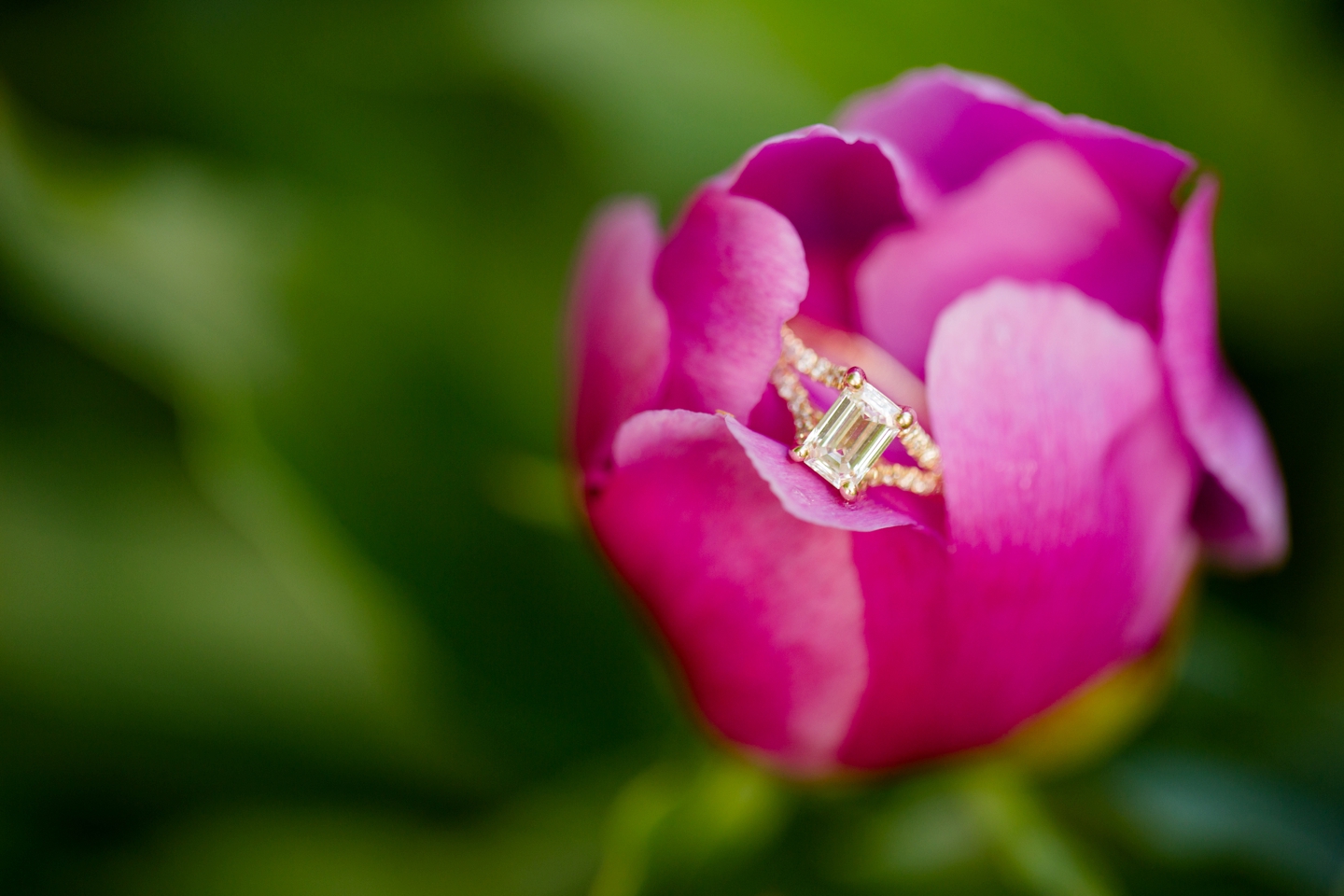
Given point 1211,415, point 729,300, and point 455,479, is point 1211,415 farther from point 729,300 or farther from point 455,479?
point 455,479

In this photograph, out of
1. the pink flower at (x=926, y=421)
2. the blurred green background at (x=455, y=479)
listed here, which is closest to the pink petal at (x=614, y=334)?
the pink flower at (x=926, y=421)

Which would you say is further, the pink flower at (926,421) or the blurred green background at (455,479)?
the blurred green background at (455,479)

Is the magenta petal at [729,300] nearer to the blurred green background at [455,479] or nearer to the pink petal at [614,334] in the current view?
the pink petal at [614,334]

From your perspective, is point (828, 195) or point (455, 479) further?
point (455, 479)

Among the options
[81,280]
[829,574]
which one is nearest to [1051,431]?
[829,574]

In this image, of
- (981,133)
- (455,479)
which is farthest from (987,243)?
(455,479)

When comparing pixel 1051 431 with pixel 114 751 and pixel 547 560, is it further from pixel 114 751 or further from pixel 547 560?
pixel 114 751
